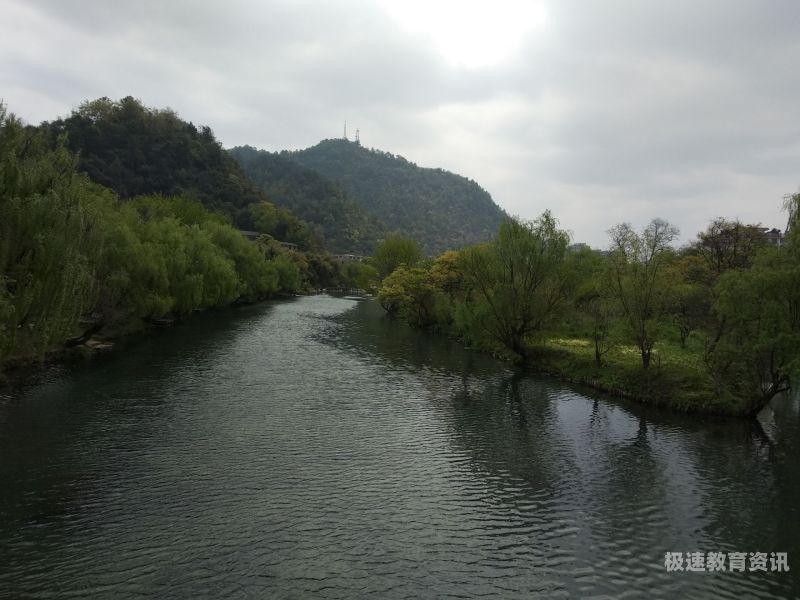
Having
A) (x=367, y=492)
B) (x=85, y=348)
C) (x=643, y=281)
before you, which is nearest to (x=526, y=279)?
(x=643, y=281)

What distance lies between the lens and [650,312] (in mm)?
32969

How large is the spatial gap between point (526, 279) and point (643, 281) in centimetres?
1015

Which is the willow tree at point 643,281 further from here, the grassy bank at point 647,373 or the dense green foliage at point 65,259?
the dense green foliage at point 65,259

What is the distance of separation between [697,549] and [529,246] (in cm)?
2917

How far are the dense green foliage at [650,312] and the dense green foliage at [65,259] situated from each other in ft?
95.4

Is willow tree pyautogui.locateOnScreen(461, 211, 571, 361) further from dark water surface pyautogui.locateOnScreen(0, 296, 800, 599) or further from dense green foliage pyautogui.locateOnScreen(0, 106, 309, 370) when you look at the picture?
dense green foliage pyautogui.locateOnScreen(0, 106, 309, 370)

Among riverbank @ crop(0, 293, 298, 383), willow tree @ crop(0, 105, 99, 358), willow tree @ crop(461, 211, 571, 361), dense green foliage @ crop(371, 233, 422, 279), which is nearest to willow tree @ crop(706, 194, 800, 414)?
willow tree @ crop(461, 211, 571, 361)

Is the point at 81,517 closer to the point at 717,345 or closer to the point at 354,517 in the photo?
the point at 354,517

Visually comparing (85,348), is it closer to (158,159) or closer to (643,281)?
(643,281)

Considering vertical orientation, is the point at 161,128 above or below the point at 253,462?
above

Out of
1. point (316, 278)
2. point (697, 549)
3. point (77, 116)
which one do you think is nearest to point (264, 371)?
point (697, 549)

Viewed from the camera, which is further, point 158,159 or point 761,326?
point 158,159

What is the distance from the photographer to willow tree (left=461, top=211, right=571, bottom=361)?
1620 inches

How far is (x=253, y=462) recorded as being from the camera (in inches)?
760
